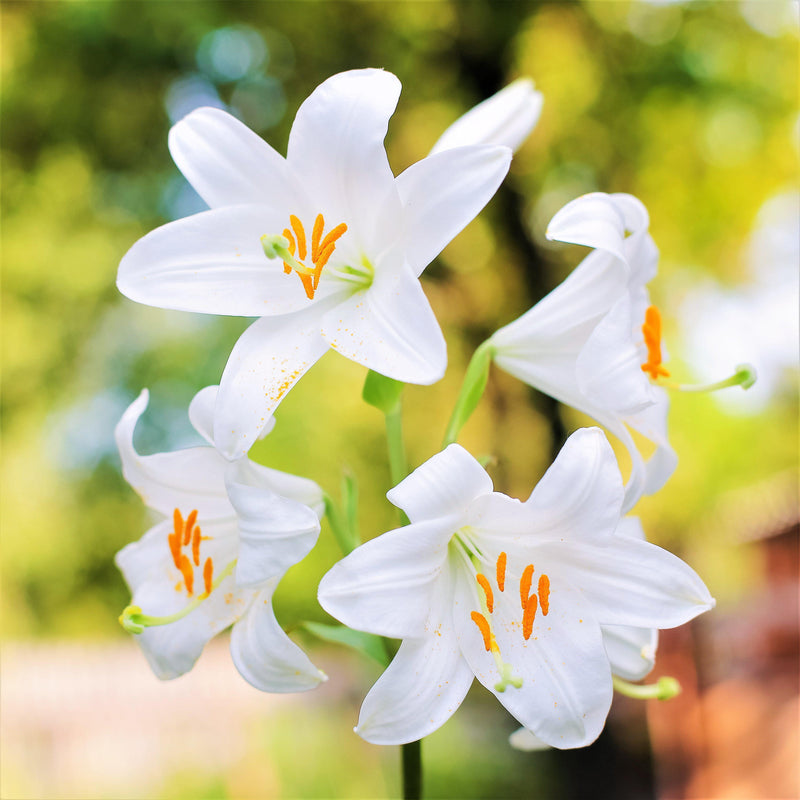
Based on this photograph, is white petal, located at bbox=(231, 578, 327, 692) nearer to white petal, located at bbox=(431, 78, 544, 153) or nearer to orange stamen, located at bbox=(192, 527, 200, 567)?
orange stamen, located at bbox=(192, 527, 200, 567)

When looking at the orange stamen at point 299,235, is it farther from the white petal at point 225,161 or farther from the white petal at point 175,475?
the white petal at point 175,475

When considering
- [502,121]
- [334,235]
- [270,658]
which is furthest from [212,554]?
[502,121]

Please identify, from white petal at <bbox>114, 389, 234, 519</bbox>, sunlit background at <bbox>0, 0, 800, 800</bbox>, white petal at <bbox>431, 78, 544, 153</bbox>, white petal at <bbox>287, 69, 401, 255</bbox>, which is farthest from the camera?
sunlit background at <bbox>0, 0, 800, 800</bbox>

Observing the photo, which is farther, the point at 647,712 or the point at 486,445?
the point at 486,445

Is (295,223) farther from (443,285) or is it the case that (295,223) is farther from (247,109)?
(247,109)

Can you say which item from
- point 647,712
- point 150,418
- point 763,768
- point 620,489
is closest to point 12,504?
point 150,418

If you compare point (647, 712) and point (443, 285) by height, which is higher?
point (443, 285)

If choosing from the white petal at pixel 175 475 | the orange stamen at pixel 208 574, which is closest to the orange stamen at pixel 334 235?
the white petal at pixel 175 475

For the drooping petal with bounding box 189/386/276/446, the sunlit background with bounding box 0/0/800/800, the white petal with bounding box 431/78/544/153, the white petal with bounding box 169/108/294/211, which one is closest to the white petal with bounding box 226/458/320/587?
the drooping petal with bounding box 189/386/276/446
